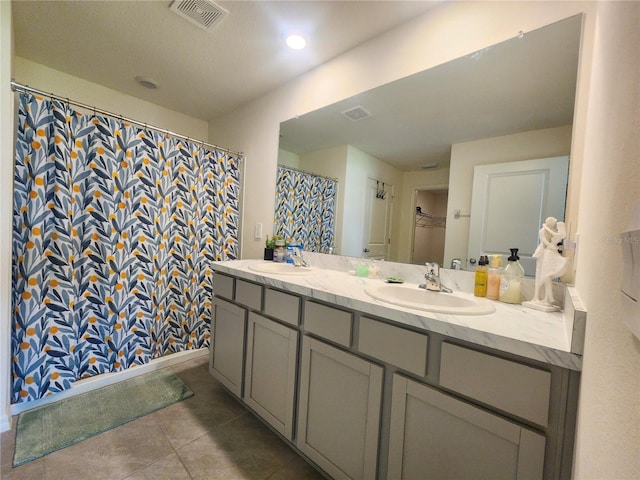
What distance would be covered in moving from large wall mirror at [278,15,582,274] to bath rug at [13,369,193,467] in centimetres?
157

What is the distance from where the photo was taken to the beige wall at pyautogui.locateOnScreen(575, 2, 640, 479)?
29cm

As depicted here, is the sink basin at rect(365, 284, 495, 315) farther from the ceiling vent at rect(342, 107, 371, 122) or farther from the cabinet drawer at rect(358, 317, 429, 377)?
the ceiling vent at rect(342, 107, 371, 122)

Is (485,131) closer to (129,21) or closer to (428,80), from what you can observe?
(428,80)

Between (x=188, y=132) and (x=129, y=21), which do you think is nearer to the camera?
(x=129, y=21)

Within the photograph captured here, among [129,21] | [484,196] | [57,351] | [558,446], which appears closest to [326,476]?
[558,446]

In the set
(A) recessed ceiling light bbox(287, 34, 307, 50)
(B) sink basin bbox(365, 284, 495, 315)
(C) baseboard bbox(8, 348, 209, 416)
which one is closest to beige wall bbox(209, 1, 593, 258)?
(A) recessed ceiling light bbox(287, 34, 307, 50)

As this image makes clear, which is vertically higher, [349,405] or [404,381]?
[404,381]

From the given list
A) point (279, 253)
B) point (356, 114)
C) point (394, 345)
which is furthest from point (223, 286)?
point (356, 114)

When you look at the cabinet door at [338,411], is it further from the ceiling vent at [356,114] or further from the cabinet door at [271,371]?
the ceiling vent at [356,114]

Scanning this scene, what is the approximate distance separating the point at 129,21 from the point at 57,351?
2027mm

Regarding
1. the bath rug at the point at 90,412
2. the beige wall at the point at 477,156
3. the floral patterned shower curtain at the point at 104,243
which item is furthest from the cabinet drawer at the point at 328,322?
the floral patterned shower curtain at the point at 104,243

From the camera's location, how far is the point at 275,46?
69.2 inches

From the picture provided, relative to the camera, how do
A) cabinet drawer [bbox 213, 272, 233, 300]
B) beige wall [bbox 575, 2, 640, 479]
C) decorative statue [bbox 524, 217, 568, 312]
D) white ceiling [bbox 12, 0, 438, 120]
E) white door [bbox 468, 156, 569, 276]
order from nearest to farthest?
beige wall [bbox 575, 2, 640, 479]
decorative statue [bbox 524, 217, 568, 312]
white door [bbox 468, 156, 569, 276]
white ceiling [bbox 12, 0, 438, 120]
cabinet drawer [bbox 213, 272, 233, 300]

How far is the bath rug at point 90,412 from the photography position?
53.2 inches
